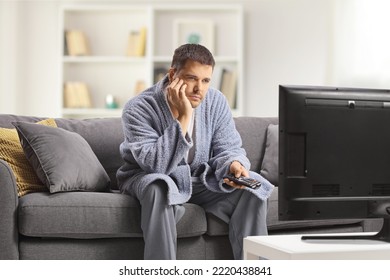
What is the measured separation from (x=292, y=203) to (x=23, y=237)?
1256 mm

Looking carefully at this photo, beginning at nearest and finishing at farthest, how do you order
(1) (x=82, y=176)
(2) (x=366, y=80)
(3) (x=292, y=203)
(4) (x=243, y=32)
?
(3) (x=292, y=203) < (1) (x=82, y=176) < (2) (x=366, y=80) < (4) (x=243, y=32)

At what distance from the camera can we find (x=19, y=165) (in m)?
2.88

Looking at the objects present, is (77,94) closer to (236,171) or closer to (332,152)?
(236,171)

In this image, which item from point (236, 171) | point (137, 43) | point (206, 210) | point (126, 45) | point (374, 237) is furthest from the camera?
point (126, 45)

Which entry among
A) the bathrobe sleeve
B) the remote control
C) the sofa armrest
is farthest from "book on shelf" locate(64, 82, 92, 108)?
the remote control

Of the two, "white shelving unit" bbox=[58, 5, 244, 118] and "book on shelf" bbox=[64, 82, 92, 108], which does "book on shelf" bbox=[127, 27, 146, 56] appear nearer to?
"white shelving unit" bbox=[58, 5, 244, 118]

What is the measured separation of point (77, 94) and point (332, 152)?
4.77m

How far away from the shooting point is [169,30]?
6.41 meters

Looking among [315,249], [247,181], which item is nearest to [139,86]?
[247,181]

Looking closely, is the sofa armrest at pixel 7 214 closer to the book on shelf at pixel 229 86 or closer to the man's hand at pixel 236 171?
the man's hand at pixel 236 171

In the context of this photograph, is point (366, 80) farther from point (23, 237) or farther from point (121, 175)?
point (23, 237)

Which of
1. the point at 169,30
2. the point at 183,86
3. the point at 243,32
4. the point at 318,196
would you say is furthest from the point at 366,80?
the point at 318,196

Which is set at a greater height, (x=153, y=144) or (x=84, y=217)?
(x=153, y=144)
